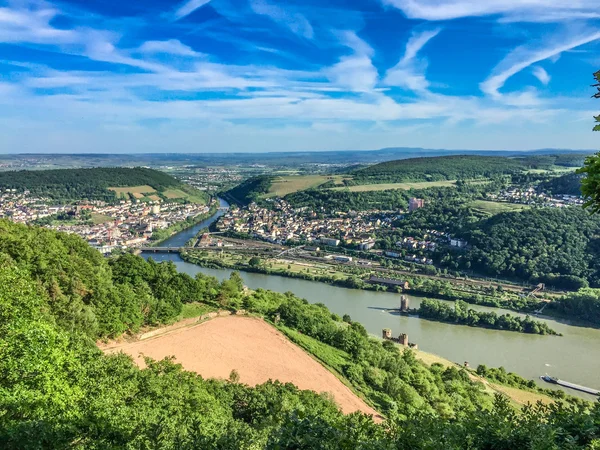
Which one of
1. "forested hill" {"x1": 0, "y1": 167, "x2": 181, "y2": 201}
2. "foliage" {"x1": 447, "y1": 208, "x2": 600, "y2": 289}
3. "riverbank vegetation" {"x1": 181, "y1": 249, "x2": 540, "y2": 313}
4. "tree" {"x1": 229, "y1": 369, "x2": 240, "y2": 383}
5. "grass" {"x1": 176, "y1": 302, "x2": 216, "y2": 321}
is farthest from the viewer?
"forested hill" {"x1": 0, "y1": 167, "x2": 181, "y2": 201}

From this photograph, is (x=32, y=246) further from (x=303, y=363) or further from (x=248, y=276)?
(x=248, y=276)

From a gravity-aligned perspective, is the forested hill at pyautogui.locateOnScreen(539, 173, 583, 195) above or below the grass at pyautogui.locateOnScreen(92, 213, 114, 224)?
above

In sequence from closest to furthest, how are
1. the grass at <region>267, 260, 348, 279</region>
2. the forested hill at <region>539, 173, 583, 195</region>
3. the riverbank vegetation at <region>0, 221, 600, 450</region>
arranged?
the riverbank vegetation at <region>0, 221, 600, 450</region>
the grass at <region>267, 260, 348, 279</region>
the forested hill at <region>539, 173, 583, 195</region>

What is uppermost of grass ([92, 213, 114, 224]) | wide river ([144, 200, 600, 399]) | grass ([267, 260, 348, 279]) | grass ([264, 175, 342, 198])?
grass ([264, 175, 342, 198])

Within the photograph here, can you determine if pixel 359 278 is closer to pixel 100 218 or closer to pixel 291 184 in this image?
pixel 100 218

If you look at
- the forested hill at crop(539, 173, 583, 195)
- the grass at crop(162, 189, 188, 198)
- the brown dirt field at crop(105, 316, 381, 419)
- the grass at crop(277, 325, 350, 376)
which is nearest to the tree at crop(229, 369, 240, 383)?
the brown dirt field at crop(105, 316, 381, 419)

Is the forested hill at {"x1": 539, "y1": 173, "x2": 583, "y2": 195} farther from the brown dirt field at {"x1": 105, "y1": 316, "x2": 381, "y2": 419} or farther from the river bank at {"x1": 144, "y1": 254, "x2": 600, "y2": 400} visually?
the brown dirt field at {"x1": 105, "y1": 316, "x2": 381, "y2": 419}

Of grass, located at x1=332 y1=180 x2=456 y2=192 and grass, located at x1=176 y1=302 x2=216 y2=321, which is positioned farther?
grass, located at x1=332 y1=180 x2=456 y2=192
